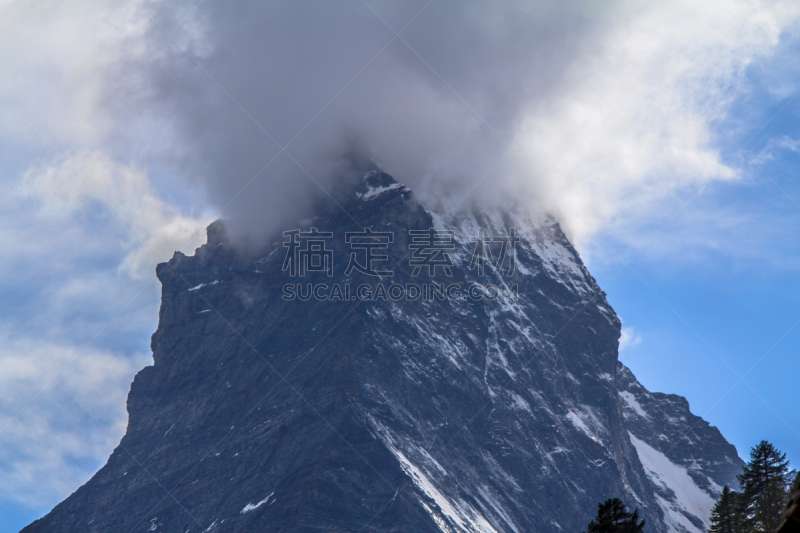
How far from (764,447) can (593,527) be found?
24.0m

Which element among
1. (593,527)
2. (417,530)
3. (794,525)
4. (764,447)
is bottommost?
(794,525)

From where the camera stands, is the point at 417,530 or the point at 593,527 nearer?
the point at 593,527

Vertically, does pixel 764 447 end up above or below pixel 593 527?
above

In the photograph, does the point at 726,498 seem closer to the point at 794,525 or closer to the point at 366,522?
the point at 794,525

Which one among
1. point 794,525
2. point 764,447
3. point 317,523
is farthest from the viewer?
point 317,523

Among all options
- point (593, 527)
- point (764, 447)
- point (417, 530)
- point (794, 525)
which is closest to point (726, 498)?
point (764, 447)

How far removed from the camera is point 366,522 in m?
199

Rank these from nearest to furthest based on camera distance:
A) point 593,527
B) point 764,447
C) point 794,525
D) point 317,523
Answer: point 794,525 < point 593,527 < point 764,447 < point 317,523

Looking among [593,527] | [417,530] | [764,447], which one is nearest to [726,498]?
[764,447]

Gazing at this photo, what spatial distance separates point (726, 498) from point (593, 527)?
23.4 m

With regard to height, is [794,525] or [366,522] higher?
[366,522]

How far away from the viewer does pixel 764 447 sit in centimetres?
6175

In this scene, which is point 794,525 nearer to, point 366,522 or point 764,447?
point 764,447

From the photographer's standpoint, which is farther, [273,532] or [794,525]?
[273,532]
